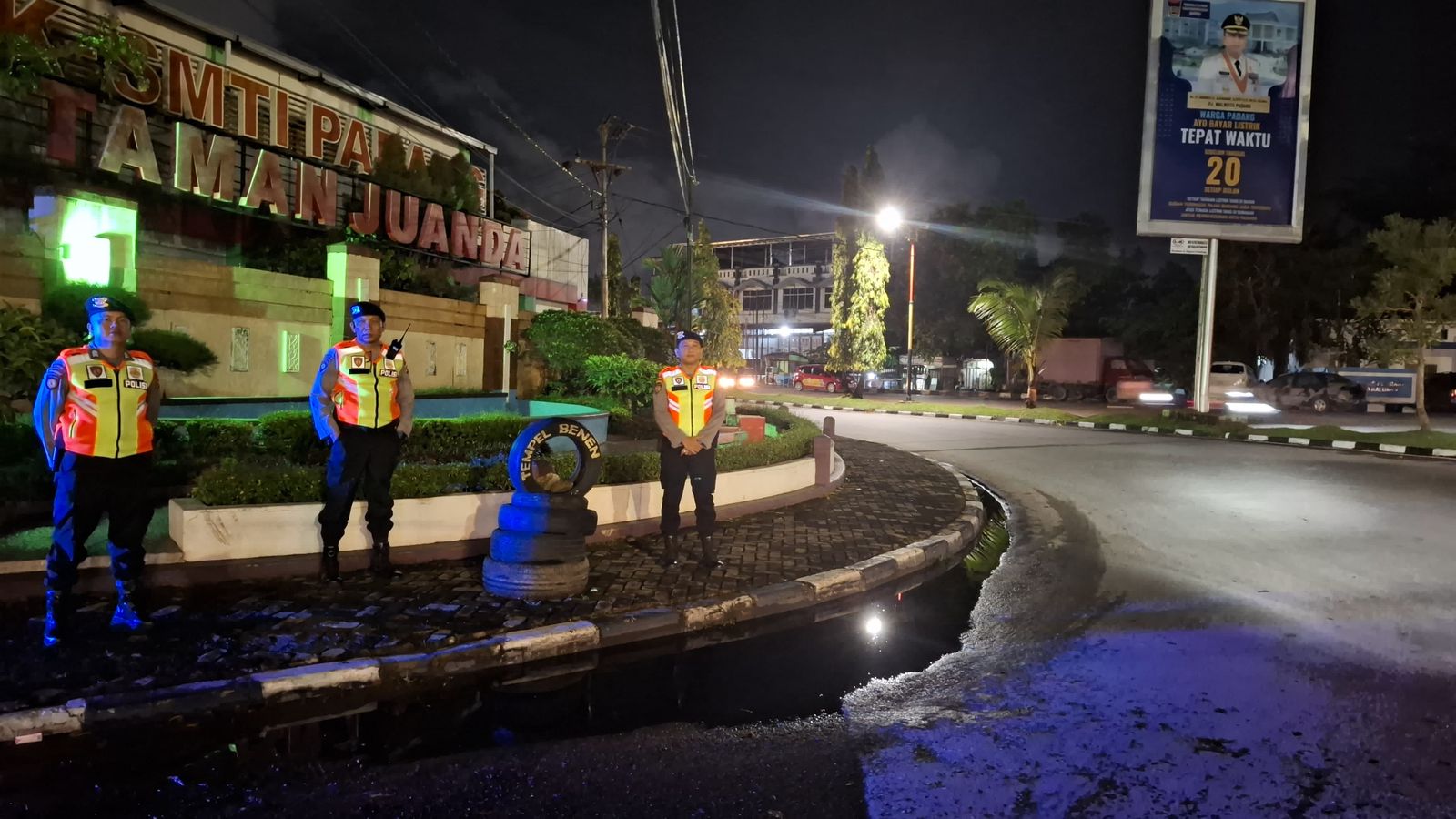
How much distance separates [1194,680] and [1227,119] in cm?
1791

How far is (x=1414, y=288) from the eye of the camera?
17188 millimetres

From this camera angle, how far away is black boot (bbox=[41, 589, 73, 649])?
4414 millimetres

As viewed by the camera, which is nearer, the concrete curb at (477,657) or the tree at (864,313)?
the concrete curb at (477,657)

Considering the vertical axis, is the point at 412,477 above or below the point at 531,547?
above

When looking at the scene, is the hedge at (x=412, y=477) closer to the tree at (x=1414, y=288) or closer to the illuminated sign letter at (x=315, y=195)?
the illuminated sign letter at (x=315, y=195)

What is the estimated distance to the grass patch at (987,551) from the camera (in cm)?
720

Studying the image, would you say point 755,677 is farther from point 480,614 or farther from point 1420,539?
point 1420,539

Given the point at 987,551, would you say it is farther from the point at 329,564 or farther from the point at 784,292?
the point at 784,292

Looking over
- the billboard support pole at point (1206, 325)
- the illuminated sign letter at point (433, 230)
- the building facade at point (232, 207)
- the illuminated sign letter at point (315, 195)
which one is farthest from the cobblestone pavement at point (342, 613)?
the billboard support pole at point (1206, 325)

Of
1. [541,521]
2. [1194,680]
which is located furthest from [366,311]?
[1194,680]

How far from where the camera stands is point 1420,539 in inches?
317

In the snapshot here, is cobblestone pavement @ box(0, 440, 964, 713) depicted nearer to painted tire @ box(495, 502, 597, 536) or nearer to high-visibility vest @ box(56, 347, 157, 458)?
painted tire @ box(495, 502, 597, 536)

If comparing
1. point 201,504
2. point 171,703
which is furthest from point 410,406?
point 171,703

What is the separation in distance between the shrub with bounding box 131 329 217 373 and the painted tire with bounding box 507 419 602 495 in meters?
7.28
